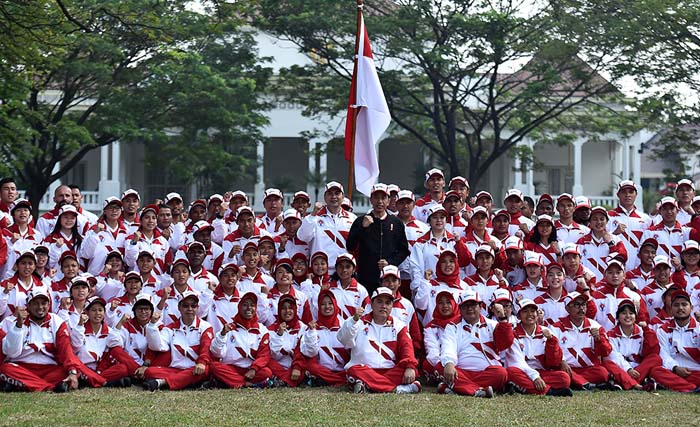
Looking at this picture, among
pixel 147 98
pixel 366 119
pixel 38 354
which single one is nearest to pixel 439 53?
pixel 147 98

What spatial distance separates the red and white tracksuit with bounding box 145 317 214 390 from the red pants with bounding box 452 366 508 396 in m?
2.51

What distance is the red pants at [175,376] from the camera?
934cm

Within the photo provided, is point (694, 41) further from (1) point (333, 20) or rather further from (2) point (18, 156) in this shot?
(2) point (18, 156)

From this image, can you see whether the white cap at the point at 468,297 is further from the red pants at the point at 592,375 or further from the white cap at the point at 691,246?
the white cap at the point at 691,246

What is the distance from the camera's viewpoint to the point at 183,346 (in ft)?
31.6

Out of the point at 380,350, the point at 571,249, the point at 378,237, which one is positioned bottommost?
the point at 380,350

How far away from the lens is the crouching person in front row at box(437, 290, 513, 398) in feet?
29.6

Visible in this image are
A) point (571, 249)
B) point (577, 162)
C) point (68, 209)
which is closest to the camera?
point (571, 249)

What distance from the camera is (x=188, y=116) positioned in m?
23.8

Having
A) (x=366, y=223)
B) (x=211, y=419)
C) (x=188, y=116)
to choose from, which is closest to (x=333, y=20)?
(x=188, y=116)

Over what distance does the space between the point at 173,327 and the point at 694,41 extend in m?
13.6

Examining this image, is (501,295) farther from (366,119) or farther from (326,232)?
(366,119)

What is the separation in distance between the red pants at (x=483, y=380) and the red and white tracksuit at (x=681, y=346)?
1776 mm

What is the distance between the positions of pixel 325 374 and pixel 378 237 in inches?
60.6
